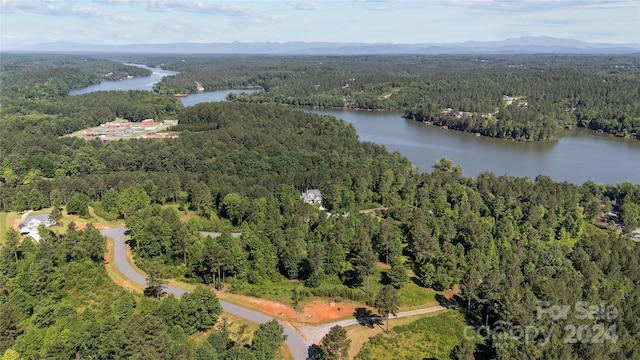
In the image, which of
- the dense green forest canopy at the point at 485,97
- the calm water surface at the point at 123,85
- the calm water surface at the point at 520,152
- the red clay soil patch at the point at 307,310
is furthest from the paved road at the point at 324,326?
the calm water surface at the point at 123,85

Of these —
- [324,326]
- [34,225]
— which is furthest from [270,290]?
[34,225]

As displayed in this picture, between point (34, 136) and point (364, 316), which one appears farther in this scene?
point (34, 136)

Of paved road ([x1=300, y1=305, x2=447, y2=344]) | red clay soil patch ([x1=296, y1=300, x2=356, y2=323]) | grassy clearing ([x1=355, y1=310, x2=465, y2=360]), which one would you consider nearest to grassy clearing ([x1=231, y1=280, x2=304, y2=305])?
red clay soil patch ([x1=296, y1=300, x2=356, y2=323])

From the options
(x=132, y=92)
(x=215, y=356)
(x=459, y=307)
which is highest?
(x=132, y=92)

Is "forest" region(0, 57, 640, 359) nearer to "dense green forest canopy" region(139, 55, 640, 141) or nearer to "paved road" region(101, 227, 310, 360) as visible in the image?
"paved road" region(101, 227, 310, 360)

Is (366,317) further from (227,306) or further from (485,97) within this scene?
(485,97)

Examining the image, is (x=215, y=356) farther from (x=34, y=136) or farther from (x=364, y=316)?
(x=34, y=136)

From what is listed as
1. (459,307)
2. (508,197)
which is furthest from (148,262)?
(508,197)
